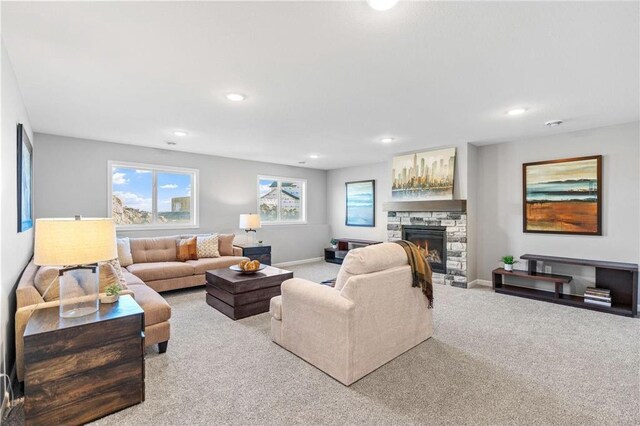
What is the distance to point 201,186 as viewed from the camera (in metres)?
5.93

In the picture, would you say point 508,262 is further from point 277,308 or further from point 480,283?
point 277,308

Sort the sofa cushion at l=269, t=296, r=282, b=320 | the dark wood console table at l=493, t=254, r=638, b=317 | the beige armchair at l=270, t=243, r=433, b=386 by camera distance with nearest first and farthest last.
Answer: the beige armchair at l=270, t=243, r=433, b=386 → the sofa cushion at l=269, t=296, r=282, b=320 → the dark wood console table at l=493, t=254, r=638, b=317

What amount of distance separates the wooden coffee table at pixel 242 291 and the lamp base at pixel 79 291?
4.94 feet

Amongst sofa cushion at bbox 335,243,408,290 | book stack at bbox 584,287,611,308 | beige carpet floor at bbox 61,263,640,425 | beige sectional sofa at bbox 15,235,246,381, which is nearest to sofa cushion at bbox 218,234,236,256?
beige sectional sofa at bbox 15,235,246,381

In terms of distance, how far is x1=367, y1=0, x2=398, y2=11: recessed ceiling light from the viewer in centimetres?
161

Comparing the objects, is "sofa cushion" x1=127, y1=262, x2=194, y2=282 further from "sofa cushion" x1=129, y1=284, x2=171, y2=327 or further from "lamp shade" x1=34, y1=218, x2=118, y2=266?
"lamp shade" x1=34, y1=218, x2=118, y2=266

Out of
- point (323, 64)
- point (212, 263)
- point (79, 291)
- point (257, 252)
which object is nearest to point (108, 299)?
point (79, 291)

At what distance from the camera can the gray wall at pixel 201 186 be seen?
447 cm

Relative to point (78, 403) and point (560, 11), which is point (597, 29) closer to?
point (560, 11)

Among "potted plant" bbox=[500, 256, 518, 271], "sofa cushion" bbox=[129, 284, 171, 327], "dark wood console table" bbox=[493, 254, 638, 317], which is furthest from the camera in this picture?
"potted plant" bbox=[500, 256, 518, 271]

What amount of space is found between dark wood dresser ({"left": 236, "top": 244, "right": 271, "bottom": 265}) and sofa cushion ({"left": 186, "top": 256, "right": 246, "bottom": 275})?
30 centimetres

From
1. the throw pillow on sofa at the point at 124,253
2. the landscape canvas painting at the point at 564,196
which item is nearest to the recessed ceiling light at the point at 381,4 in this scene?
the landscape canvas painting at the point at 564,196

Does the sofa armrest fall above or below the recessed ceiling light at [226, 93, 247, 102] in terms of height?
below

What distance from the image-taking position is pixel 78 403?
1.82m
